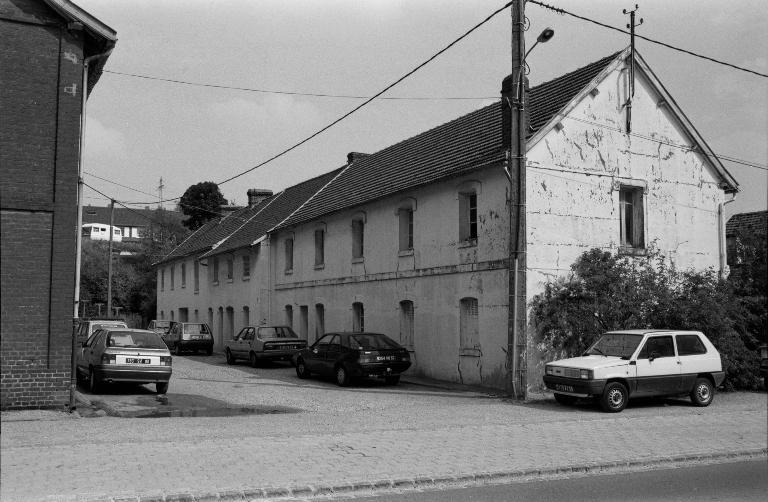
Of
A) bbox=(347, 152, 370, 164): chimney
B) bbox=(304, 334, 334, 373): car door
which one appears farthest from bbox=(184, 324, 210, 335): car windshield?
→ bbox=(304, 334, 334, 373): car door

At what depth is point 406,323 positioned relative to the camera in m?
23.2

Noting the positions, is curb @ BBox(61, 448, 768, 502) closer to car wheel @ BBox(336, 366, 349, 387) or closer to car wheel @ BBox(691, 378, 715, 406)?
car wheel @ BBox(691, 378, 715, 406)

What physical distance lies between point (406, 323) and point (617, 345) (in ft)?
28.3

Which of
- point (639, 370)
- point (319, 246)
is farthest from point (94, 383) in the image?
point (319, 246)

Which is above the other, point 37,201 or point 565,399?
point 37,201

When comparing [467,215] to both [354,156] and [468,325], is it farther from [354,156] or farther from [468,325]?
[354,156]

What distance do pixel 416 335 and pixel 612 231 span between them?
6.76 metres

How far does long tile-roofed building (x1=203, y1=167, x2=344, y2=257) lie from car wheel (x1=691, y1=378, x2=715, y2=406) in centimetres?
2158

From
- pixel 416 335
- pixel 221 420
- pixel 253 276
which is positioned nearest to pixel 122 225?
pixel 253 276

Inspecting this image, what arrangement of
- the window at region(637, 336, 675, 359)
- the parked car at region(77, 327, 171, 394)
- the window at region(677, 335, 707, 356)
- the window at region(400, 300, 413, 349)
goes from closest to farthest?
the window at region(637, 336, 675, 359), the window at region(677, 335, 707, 356), the parked car at region(77, 327, 171, 394), the window at region(400, 300, 413, 349)

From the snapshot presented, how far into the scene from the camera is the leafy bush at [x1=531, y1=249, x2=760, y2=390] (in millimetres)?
17984

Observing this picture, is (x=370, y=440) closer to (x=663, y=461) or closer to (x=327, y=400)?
(x=663, y=461)

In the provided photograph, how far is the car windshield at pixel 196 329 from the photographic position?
34.6 metres

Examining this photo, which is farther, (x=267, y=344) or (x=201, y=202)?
(x=201, y=202)
